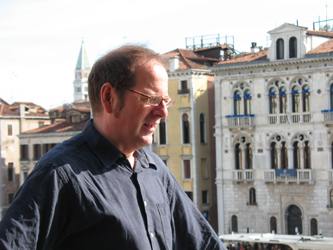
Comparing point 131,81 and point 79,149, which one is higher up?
point 131,81

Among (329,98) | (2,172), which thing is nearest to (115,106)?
(329,98)

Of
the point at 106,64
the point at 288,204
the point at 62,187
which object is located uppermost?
the point at 106,64

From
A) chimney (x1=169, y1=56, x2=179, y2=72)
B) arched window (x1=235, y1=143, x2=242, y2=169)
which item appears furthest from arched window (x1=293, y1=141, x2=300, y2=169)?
chimney (x1=169, y1=56, x2=179, y2=72)

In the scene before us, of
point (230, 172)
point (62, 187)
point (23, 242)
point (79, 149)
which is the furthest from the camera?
point (230, 172)

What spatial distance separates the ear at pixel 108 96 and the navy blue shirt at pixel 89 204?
0.11m

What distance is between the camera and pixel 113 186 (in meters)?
2.22

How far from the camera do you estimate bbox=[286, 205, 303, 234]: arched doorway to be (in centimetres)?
2755

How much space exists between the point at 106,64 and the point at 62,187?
47 centimetres

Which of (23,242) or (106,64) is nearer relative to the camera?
(23,242)

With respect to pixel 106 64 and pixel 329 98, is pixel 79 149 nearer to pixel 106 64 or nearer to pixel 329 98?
pixel 106 64

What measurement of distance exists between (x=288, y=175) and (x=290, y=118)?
2.26m

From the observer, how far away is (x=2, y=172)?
40.5 meters

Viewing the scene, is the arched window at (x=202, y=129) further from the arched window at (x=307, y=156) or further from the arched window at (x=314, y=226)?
the arched window at (x=314, y=226)

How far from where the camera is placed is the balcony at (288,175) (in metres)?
27.0
